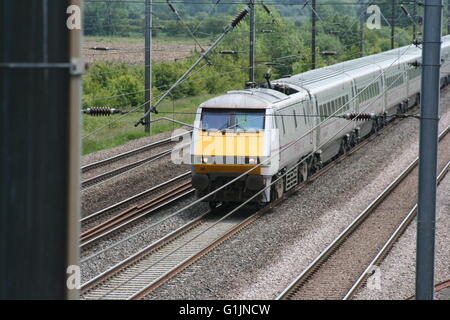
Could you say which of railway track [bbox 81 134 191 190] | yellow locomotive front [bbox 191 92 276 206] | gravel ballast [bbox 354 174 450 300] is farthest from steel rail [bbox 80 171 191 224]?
gravel ballast [bbox 354 174 450 300]

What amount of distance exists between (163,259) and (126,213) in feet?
14.1

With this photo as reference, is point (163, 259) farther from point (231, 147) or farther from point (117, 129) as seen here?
point (117, 129)

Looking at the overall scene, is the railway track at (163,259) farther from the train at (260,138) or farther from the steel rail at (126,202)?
the steel rail at (126,202)

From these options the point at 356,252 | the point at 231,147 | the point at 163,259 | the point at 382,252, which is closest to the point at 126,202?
the point at 231,147

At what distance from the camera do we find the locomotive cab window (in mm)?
17328

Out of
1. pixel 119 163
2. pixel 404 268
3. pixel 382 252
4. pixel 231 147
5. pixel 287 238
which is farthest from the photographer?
pixel 119 163

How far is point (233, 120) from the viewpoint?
17.4 m

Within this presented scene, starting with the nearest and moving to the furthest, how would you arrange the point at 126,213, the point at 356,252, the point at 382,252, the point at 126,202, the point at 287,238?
the point at 382,252 < the point at 356,252 < the point at 287,238 < the point at 126,213 < the point at 126,202

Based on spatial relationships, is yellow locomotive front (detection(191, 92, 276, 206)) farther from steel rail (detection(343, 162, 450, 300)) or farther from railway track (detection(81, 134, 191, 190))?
steel rail (detection(343, 162, 450, 300))

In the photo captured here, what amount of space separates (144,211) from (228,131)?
9.33 feet

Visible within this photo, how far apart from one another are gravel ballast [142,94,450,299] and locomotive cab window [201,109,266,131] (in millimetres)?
2068

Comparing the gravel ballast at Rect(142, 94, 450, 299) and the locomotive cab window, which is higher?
the locomotive cab window

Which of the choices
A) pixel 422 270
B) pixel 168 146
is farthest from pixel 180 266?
pixel 168 146

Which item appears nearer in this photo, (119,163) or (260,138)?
(260,138)
